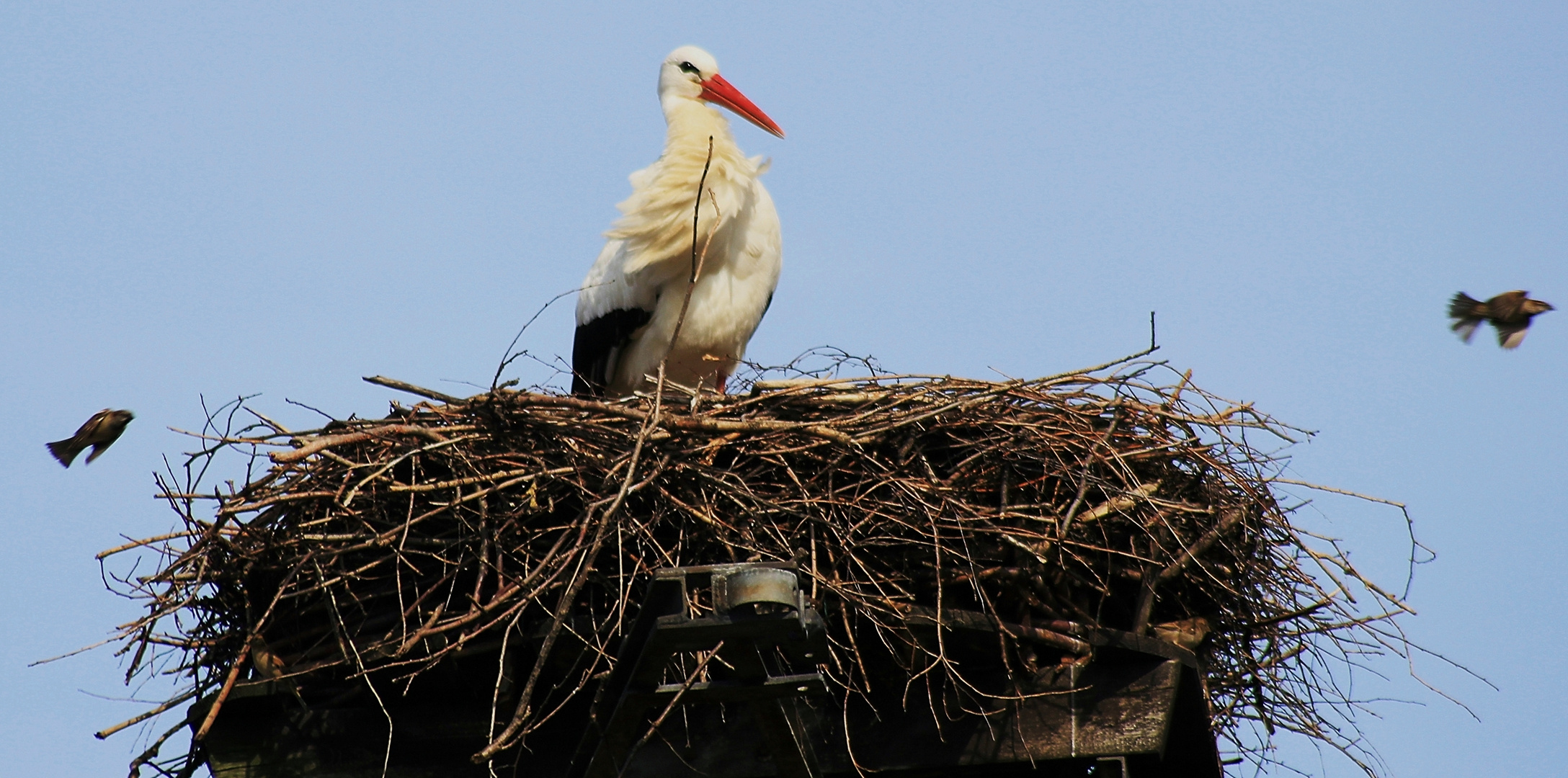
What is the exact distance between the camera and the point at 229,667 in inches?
170

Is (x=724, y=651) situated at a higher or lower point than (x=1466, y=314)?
lower

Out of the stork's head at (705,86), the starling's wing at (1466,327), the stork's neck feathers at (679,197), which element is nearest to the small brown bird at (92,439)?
the stork's neck feathers at (679,197)

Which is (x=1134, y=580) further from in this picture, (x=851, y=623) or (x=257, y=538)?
(x=257, y=538)

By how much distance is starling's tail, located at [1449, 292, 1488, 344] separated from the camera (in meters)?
4.79

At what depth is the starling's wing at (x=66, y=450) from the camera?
16.3 ft

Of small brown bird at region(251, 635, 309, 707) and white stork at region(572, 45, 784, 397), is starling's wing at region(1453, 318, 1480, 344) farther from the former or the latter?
small brown bird at region(251, 635, 309, 707)

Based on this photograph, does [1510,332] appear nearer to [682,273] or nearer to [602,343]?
[682,273]

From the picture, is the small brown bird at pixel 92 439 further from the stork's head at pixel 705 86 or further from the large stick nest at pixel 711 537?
Result: the stork's head at pixel 705 86

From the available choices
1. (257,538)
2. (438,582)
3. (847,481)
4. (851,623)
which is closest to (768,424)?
(847,481)

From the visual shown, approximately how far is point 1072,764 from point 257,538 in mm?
2076

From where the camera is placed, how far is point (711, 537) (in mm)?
4090

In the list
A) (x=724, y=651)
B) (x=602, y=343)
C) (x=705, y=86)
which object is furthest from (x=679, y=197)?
(x=724, y=651)

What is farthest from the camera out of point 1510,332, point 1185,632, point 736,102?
point 736,102

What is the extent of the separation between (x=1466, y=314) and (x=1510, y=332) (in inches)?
7.2
